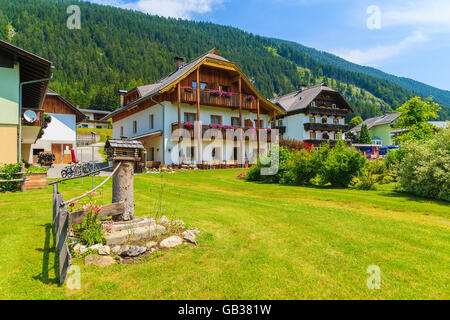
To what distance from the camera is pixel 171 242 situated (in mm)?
5414

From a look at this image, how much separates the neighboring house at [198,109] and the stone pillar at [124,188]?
2018 cm

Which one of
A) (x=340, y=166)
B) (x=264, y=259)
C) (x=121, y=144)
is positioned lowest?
(x=264, y=259)

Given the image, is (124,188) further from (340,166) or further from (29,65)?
(29,65)

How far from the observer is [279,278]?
422 centimetres

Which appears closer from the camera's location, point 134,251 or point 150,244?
point 134,251

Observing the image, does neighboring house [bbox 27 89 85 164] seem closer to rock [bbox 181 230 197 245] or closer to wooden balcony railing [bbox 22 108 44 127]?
wooden balcony railing [bbox 22 108 44 127]

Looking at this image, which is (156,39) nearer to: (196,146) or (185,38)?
(185,38)

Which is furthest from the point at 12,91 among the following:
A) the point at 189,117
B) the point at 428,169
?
the point at 428,169

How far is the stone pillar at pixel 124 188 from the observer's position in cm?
588

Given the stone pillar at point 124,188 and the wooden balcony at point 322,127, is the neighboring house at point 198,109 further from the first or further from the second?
the stone pillar at point 124,188

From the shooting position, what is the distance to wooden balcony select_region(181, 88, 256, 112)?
26.8 meters

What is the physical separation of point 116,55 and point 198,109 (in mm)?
135088

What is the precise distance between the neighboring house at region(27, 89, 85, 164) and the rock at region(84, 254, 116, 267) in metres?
33.3

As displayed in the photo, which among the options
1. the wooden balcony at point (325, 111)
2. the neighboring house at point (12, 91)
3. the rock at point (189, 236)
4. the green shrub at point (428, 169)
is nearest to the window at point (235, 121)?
the wooden balcony at point (325, 111)
